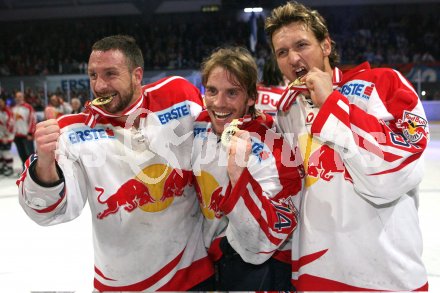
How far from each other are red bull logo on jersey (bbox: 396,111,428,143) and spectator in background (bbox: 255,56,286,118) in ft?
6.21

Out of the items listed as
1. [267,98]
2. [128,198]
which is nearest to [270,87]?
[267,98]

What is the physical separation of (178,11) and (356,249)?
1794cm

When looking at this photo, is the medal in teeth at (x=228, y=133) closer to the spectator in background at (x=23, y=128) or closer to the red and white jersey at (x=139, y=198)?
the red and white jersey at (x=139, y=198)

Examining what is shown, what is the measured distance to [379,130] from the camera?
4.34 ft

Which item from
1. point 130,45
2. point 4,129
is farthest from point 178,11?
point 130,45

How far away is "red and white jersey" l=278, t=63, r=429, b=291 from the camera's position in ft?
4.32

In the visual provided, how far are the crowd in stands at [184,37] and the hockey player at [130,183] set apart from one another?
50.2 ft

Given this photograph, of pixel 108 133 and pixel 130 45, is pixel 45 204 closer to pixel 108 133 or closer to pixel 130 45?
pixel 108 133

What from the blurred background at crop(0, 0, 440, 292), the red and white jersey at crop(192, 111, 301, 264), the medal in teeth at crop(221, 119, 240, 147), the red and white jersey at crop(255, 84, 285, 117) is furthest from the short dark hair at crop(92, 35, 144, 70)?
the blurred background at crop(0, 0, 440, 292)

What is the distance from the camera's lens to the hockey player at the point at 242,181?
4.74 feet

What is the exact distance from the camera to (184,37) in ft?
Result: 60.3

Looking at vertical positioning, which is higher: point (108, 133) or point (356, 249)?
point (108, 133)

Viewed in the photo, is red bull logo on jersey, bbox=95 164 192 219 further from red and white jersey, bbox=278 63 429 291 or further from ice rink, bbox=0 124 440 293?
ice rink, bbox=0 124 440 293

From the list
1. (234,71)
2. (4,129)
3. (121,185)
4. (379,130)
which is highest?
(234,71)
